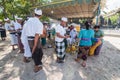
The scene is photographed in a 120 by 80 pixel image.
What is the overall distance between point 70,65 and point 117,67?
182 centimetres

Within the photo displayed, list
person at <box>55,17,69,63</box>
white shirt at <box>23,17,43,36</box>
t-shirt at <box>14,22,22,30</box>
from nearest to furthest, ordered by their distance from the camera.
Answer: white shirt at <box>23,17,43,36</box> < person at <box>55,17,69,63</box> < t-shirt at <box>14,22,22,30</box>

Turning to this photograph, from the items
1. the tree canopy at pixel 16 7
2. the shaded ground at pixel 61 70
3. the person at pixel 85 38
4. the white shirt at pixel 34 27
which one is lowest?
the shaded ground at pixel 61 70

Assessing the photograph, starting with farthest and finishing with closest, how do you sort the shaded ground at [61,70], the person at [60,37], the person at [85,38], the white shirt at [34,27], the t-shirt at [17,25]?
the t-shirt at [17,25] → the person at [85,38] → the person at [60,37] → the shaded ground at [61,70] → the white shirt at [34,27]

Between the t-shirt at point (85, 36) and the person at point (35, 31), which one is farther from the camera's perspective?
the t-shirt at point (85, 36)

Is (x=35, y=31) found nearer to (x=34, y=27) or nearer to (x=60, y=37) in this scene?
(x=34, y=27)

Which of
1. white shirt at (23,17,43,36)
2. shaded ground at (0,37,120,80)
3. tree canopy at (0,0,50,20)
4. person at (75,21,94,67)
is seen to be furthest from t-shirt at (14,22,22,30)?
tree canopy at (0,0,50,20)

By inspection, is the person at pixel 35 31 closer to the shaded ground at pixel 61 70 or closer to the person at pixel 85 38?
the shaded ground at pixel 61 70

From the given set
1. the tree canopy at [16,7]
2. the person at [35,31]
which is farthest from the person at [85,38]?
the tree canopy at [16,7]

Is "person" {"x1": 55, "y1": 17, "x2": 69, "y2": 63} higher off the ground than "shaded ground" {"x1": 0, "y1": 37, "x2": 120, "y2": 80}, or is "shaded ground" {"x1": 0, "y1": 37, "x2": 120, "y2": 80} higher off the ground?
"person" {"x1": 55, "y1": 17, "x2": 69, "y2": 63}

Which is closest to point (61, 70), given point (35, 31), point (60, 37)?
point (60, 37)

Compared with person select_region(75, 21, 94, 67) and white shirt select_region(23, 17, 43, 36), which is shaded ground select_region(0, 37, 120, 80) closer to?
person select_region(75, 21, 94, 67)

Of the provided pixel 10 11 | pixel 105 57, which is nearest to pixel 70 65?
pixel 105 57

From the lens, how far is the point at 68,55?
779 centimetres

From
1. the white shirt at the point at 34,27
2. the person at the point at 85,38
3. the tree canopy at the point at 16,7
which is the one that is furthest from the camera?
the tree canopy at the point at 16,7
